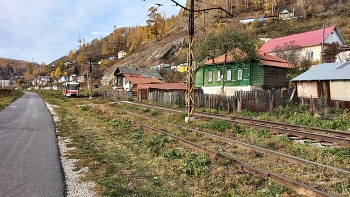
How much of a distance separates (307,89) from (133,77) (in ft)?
124

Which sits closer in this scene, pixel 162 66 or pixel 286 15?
pixel 162 66

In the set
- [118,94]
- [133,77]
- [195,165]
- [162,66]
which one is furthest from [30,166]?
[162,66]

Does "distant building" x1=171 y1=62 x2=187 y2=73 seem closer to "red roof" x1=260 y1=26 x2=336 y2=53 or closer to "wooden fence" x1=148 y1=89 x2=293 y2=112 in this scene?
"red roof" x1=260 y1=26 x2=336 y2=53

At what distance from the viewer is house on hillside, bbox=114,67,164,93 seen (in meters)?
52.0

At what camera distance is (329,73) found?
21969 millimetres

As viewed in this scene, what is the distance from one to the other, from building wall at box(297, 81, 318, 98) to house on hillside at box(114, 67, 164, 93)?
32.5 metres

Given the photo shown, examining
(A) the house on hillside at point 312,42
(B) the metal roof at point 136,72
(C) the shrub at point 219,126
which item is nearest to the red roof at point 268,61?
(A) the house on hillside at point 312,42

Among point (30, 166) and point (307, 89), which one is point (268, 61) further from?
point (30, 166)

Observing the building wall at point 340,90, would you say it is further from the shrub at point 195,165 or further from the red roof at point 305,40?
the red roof at point 305,40

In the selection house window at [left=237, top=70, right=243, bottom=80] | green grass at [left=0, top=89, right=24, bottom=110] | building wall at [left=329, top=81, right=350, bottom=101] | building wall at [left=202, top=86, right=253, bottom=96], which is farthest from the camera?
house window at [left=237, top=70, right=243, bottom=80]

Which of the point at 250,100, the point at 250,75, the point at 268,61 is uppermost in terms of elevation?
the point at 268,61

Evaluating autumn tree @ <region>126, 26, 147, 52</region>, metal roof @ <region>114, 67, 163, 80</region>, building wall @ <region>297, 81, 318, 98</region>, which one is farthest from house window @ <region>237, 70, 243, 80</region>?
autumn tree @ <region>126, 26, 147, 52</region>

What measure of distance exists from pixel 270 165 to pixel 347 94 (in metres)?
17.2

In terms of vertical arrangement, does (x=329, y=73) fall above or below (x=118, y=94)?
above
